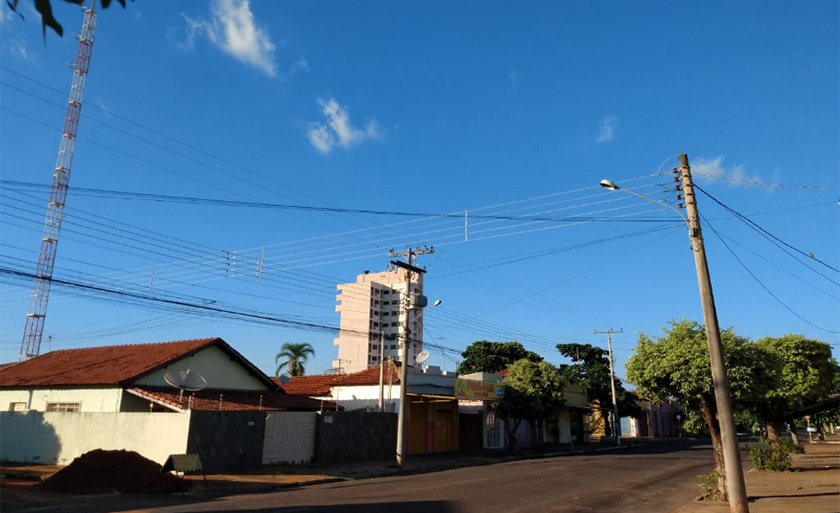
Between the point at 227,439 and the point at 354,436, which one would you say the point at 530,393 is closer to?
the point at 354,436

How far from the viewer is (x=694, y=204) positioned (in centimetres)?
1339

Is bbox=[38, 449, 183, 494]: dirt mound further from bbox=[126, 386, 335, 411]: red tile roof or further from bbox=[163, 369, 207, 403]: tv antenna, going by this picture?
bbox=[126, 386, 335, 411]: red tile roof

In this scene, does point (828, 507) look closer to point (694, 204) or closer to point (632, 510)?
point (632, 510)

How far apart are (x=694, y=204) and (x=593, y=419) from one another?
194 ft

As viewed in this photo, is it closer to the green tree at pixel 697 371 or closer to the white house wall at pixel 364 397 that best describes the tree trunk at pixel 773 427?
the green tree at pixel 697 371

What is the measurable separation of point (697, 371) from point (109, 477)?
15663 millimetres

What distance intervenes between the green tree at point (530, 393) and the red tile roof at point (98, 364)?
1759cm

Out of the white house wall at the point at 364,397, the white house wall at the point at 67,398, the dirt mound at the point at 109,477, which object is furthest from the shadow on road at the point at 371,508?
the white house wall at the point at 364,397

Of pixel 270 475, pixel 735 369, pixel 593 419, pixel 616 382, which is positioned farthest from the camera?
pixel 593 419

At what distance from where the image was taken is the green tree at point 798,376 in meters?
24.8

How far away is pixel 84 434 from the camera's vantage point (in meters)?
22.8

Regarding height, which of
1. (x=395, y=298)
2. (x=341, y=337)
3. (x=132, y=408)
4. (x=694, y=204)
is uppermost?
(x=395, y=298)

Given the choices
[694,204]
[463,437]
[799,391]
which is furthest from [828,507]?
[463,437]

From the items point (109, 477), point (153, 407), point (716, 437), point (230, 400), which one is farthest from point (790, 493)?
point (153, 407)
